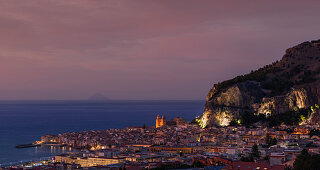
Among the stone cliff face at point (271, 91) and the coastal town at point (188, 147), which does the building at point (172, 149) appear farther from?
the stone cliff face at point (271, 91)

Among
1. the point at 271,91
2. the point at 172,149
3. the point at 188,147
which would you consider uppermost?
the point at 271,91

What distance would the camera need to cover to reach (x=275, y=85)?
3831 inches

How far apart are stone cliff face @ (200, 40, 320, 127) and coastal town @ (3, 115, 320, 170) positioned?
20.6ft

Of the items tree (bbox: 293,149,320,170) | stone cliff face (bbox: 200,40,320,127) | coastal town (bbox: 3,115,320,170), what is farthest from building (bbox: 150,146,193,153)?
tree (bbox: 293,149,320,170)

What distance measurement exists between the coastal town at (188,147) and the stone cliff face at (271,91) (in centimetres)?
629

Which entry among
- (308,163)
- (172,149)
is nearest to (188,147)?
(172,149)

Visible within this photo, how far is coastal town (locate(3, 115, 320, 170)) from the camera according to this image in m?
46.0

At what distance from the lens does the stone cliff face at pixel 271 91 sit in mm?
90125

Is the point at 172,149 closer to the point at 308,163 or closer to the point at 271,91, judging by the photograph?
the point at 271,91

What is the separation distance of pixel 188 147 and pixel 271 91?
36.2 metres

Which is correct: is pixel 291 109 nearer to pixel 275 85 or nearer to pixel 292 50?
pixel 275 85

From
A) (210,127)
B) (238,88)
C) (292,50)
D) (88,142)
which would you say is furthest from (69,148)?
(292,50)

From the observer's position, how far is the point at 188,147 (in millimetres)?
67500

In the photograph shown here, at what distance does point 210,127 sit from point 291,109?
17.0 meters
